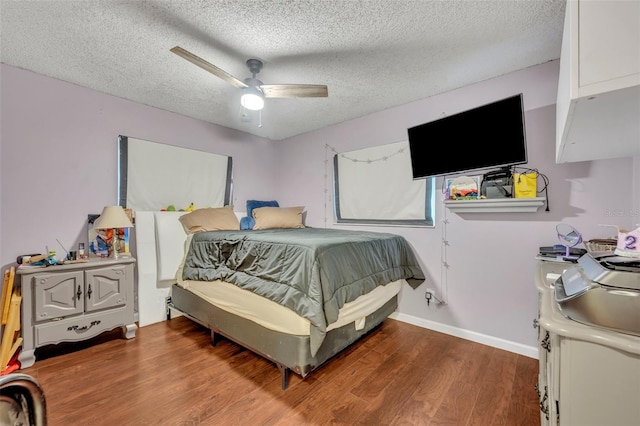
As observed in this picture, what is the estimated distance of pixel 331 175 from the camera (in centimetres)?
373

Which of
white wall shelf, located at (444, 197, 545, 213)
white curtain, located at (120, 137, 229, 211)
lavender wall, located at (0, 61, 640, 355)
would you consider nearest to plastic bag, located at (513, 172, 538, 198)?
white wall shelf, located at (444, 197, 545, 213)

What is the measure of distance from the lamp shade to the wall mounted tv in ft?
9.78

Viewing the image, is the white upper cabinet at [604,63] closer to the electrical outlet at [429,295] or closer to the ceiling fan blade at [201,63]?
the ceiling fan blade at [201,63]

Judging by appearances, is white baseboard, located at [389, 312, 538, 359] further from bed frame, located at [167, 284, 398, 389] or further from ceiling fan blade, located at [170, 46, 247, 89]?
ceiling fan blade, located at [170, 46, 247, 89]

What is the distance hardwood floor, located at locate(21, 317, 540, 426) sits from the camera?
5.15 feet

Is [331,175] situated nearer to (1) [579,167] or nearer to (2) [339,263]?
(2) [339,263]

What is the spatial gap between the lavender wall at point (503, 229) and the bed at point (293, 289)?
34 cm

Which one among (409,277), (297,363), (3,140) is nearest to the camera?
(297,363)

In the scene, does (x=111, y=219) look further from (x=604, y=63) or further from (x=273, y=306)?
(x=604, y=63)

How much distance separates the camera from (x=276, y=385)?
1862mm

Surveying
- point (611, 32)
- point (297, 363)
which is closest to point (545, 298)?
point (611, 32)

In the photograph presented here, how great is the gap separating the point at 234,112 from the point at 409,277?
2.85 meters

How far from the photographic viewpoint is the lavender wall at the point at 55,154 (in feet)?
7.50

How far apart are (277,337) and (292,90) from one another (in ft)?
6.16
